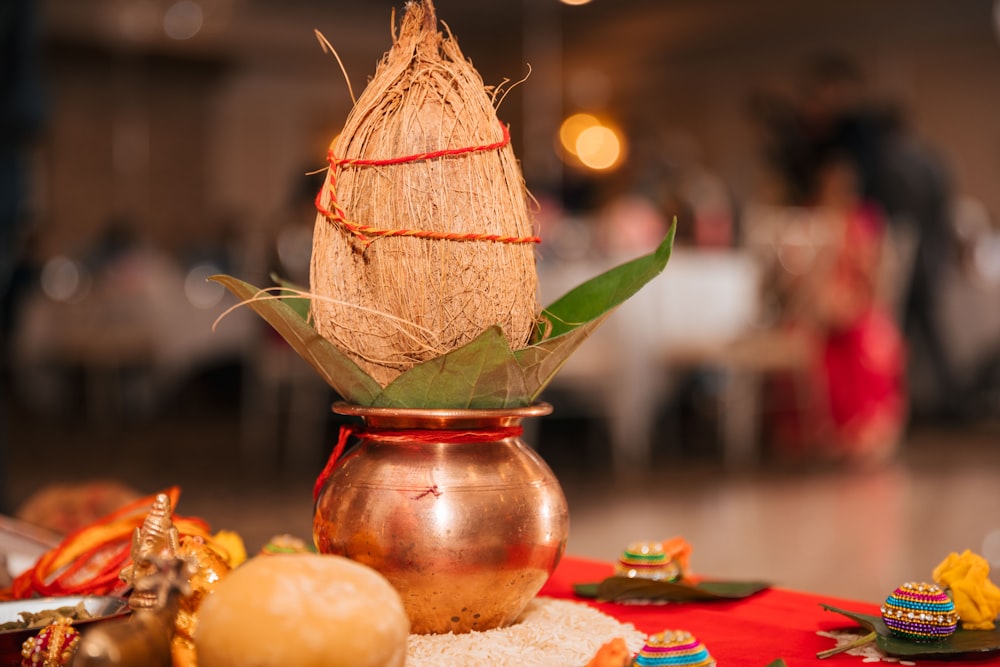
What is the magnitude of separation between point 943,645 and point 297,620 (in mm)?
438

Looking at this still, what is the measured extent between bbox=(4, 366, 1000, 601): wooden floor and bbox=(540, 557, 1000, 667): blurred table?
163 centimetres

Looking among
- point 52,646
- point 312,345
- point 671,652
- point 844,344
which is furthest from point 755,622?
point 844,344

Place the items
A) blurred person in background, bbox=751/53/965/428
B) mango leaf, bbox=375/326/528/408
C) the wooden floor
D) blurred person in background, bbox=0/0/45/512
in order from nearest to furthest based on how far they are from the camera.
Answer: mango leaf, bbox=375/326/528/408 → blurred person in background, bbox=0/0/45/512 → the wooden floor → blurred person in background, bbox=751/53/965/428

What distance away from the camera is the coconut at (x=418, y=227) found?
0.77 m

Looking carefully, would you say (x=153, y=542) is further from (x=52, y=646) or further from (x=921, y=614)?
(x=921, y=614)

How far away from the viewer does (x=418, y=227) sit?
2.54 feet

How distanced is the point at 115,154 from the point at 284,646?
10.4 m

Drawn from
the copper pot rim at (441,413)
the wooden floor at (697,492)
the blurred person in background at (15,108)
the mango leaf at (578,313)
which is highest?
the blurred person in background at (15,108)

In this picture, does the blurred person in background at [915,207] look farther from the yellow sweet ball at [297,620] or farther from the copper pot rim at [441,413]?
the yellow sweet ball at [297,620]

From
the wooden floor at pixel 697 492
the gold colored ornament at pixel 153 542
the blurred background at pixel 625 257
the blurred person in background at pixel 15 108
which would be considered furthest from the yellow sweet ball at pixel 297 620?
the wooden floor at pixel 697 492

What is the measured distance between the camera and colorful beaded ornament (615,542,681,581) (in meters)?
0.95

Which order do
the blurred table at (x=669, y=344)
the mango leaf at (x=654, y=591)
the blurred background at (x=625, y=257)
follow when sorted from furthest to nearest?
the blurred table at (x=669, y=344) < the blurred background at (x=625, y=257) < the mango leaf at (x=654, y=591)

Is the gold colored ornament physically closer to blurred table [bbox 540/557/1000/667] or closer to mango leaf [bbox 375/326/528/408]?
mango leaf [bbox 375/326/528/408]

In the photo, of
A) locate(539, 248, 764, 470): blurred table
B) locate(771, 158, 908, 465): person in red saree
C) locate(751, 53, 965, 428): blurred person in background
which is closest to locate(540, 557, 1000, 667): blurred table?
locate(539, 248, 764, 470): blurred table
